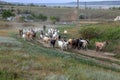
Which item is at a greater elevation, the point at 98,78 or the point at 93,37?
the point at 98,78

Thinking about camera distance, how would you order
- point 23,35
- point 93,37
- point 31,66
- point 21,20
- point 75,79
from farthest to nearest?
point 21,20, point 23,35, point 93,37, point 31,66, point 75,79

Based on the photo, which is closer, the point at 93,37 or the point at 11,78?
the point at 11,78

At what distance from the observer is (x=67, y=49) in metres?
38.0

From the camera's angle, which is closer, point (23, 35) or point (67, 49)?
point (67, 49)

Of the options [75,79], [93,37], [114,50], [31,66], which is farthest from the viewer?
[93,37]

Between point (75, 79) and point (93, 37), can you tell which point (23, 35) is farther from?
point (75, 79)

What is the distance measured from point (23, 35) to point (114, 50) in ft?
48.4

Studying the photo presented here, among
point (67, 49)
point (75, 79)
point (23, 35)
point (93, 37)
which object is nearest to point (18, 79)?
point (75, 79)

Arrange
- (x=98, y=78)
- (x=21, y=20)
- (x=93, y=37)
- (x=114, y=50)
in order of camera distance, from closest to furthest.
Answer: (x=98, y=78) < (x=114, y=50) < (x=93, y=37) < (x=21, y=20)

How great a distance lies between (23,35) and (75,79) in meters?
34.4

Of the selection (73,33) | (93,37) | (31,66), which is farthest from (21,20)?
(31,66)

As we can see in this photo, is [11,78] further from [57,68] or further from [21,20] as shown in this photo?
[21,20]

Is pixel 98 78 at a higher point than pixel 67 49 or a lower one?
higher

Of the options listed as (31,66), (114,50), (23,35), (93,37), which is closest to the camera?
(31,66)
